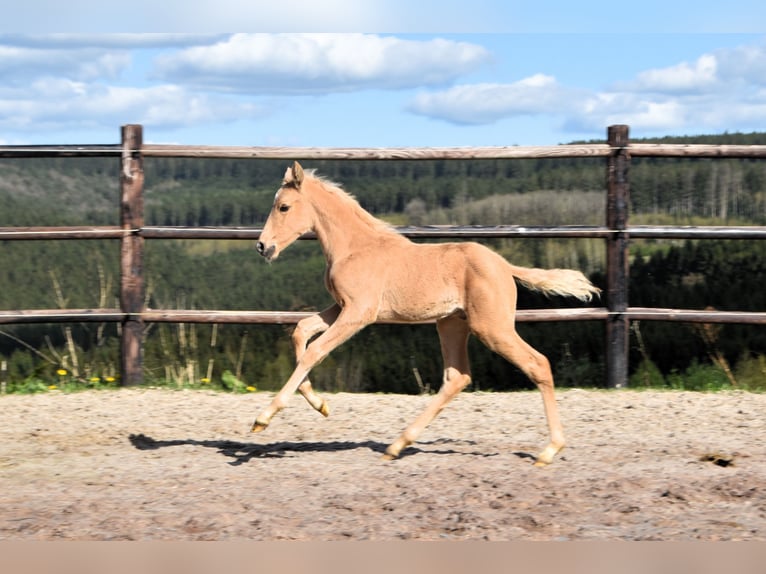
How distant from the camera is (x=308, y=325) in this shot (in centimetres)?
628

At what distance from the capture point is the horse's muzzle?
6.30 meters

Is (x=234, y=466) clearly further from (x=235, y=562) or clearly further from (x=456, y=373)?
(x=235, y=562)

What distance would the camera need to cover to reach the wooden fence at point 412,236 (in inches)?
342

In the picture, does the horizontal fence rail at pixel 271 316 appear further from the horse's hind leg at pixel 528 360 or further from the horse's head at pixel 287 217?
the horse's hind leg at pixel 528 360

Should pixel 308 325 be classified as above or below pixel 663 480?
above

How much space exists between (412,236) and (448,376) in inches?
97.4

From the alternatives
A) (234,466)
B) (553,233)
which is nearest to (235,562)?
(234,466)

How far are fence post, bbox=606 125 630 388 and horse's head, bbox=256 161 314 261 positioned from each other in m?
3.33

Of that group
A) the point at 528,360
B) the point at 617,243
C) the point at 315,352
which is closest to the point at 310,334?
the point at 315,352

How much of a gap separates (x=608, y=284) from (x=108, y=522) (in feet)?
17.3

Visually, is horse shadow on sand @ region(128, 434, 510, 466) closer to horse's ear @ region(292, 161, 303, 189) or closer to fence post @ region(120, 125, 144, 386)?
horse's ear @ region(292, 161, 303, 189)

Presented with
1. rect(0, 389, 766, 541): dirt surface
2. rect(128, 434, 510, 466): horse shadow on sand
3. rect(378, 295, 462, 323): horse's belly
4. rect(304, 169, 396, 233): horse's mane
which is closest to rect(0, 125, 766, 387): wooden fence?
rect(0, 389, 766, 541): dirt surface

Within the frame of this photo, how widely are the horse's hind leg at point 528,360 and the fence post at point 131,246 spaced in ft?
12.8

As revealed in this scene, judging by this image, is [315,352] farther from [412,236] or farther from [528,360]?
[412,236]
